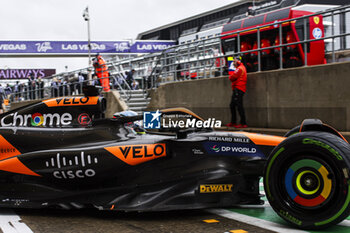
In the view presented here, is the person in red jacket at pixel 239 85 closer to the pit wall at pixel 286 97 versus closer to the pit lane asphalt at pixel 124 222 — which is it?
the pit wall at pixel 286 97

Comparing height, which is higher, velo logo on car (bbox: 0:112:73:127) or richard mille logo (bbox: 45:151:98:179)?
velo logo on car (bbox: 0:112:73:127)

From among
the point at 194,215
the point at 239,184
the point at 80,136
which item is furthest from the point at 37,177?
the point at 239,184

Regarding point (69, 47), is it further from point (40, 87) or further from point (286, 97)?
point (286, 97)

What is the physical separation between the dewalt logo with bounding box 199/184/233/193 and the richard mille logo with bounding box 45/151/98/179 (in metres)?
1.12

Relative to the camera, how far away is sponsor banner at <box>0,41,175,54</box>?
43.9 meters

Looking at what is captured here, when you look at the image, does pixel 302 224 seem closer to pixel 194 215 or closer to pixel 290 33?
pixel 194 215

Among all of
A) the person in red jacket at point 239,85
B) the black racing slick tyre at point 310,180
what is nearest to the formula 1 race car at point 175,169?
the black racing slick tyre at point 310,180

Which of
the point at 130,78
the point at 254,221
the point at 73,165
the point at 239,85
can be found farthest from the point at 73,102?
the point at 130,78

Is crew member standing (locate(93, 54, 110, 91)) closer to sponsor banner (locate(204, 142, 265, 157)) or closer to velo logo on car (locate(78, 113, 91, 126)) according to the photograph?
velo logo on car (locate(78, 113, 91, 126))

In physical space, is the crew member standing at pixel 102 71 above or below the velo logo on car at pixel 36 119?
above

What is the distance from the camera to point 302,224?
351cm

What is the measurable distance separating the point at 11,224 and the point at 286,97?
725 cm

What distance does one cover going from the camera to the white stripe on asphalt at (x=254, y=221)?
3.63 m

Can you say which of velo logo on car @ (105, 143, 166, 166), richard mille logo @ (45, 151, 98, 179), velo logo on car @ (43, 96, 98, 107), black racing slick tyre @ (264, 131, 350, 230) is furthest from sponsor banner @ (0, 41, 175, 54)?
black racing slick tyre @ (264, 131, 350, 230)
